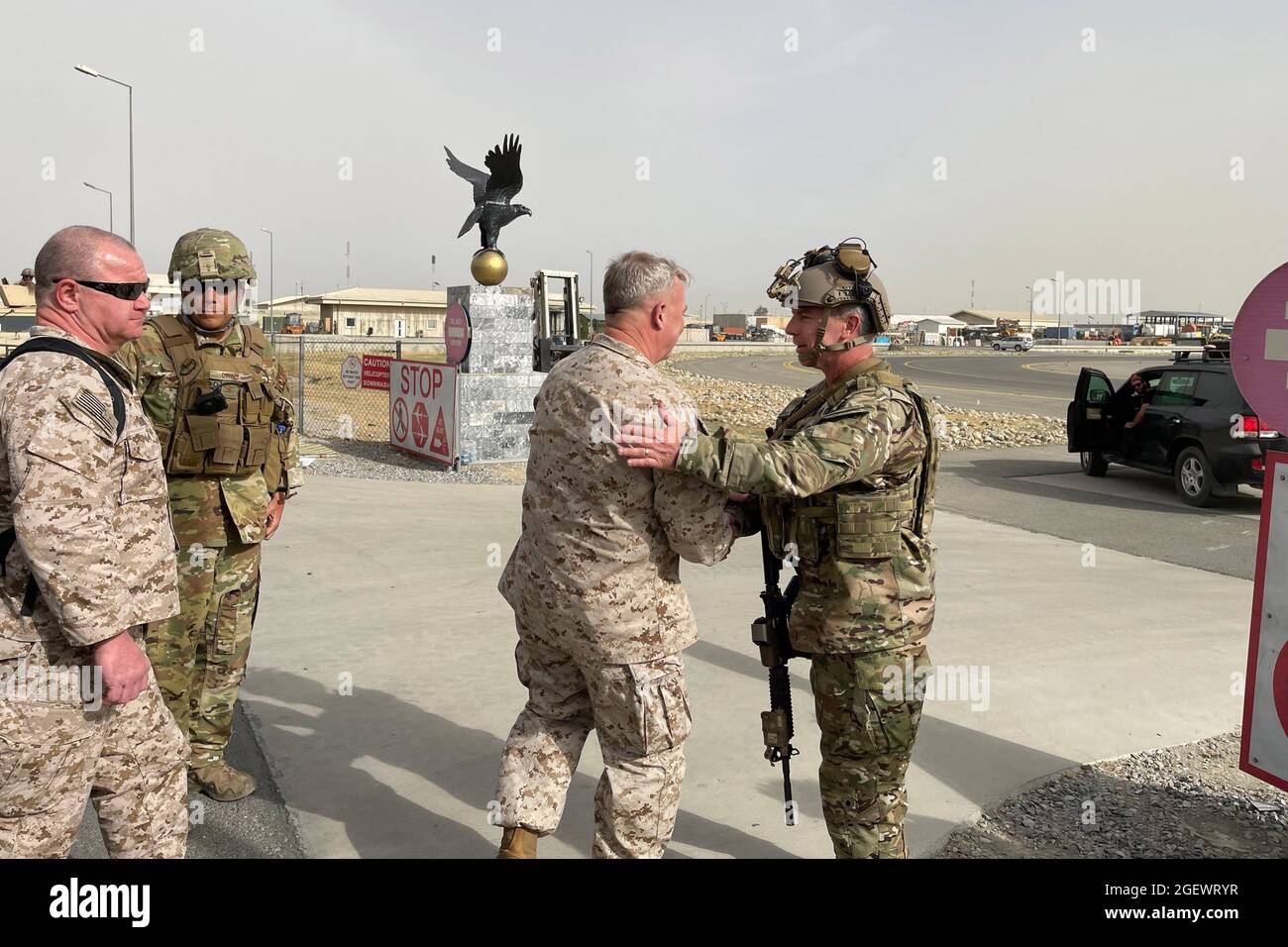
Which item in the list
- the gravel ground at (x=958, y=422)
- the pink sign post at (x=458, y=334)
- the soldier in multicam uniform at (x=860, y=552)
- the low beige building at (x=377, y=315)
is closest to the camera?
the soldier in multicam uniform at (x=860, y=552)

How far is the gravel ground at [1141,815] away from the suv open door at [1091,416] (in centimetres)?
870

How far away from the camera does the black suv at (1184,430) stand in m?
10.1

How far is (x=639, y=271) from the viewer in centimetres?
255

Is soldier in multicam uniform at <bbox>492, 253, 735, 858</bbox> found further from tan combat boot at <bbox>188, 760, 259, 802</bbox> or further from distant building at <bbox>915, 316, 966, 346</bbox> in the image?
distant building at <bbox>915, 316, 966, 346</bbox>

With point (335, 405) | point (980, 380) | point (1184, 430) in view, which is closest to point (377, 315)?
point (980, 380)

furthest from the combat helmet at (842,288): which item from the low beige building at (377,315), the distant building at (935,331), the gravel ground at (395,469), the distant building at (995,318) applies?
the distant building at (995,318)

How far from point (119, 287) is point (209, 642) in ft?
5.46

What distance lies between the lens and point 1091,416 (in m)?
12.0

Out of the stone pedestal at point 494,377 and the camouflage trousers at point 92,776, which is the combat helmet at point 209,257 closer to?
the camouflage trousers at point 92,776

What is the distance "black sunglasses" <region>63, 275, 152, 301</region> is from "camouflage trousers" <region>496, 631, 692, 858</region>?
→ 1.40 meters

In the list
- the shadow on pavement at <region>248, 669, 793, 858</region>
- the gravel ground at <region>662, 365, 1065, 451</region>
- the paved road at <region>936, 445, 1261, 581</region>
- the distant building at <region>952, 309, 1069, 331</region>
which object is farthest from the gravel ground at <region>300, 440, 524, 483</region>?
the distant building at <region>952, 309, 1069, 331</region>
